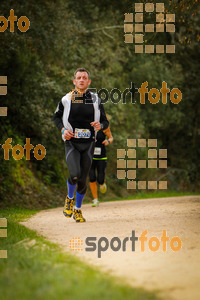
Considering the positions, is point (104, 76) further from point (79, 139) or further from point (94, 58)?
point (79, 139)

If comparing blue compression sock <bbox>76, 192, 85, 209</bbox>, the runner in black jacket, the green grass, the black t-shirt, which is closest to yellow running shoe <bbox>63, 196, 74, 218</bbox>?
the runner in black jacket

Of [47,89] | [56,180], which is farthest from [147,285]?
[56,180]

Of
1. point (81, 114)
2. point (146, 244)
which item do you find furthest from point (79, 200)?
point (146, 244)

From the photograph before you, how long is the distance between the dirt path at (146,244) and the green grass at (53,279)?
217 millimetres

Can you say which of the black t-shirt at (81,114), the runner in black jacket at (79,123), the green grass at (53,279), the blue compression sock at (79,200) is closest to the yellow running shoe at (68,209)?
the runner in black jacket at (79,123)

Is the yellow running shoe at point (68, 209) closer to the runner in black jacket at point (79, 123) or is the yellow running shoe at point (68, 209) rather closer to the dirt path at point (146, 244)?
the runner in black jacket at point (79, 123)

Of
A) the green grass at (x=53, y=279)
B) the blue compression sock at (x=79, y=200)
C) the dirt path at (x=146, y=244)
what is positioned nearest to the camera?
the green grass at (x=53, y=279)

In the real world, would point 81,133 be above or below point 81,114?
below

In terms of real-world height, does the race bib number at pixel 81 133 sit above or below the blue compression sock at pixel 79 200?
above

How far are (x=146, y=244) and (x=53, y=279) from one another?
2.21 metres

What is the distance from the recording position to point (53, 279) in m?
4.43

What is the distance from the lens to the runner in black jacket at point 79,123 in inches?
344

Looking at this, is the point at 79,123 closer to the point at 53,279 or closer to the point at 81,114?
the point at 81,114

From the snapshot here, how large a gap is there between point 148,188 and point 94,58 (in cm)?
927
